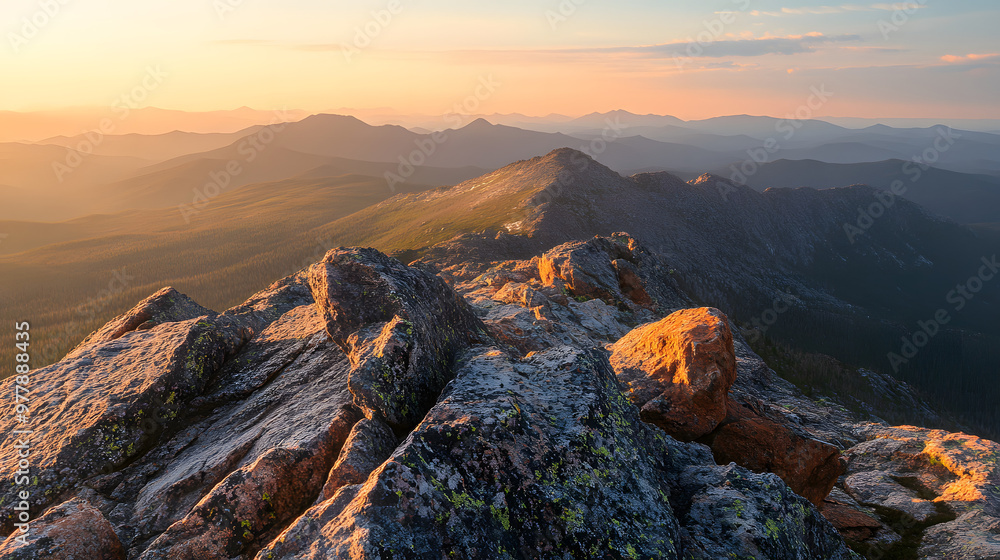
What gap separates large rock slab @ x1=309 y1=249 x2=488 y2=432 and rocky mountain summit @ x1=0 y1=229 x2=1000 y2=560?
0.22 ft

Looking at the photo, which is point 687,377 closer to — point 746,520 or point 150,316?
A: point 746,520

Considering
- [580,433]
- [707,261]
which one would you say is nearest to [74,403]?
[580,433]

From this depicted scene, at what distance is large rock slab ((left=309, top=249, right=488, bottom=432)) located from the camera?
10.8 metres

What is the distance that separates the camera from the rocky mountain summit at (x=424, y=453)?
27.1 ft

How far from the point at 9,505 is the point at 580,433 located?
12.9m

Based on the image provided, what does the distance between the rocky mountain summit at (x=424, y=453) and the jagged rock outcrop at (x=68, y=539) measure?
0.04 metres

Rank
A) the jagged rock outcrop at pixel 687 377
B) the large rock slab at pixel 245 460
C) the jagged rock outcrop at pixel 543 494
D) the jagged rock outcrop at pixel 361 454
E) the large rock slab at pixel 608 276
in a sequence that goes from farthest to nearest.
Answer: the large rock slab at pixel 608 276 < the jagged rock outcrop at pixel 687 377 < the jagged rock outcrop at pixel 361 454 < the large rock slab at pixel 245 460 < the jagged rock outcrop at pixel 543 494

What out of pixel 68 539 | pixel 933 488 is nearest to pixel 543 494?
pixel 68 539

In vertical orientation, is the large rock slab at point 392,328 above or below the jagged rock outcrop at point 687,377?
above

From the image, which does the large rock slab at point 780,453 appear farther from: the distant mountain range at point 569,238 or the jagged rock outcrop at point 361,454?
the distant mountain range at point 569,238

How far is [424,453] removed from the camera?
827 cm

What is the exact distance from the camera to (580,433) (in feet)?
31.7

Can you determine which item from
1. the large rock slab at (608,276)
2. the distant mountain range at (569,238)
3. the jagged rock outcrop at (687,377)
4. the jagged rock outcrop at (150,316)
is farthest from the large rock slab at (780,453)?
the distant mountain range at (569,238)

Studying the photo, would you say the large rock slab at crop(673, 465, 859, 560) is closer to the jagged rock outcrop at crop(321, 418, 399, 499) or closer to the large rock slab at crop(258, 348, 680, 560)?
the large rock slab at crop(258, 348, 680, 560)
